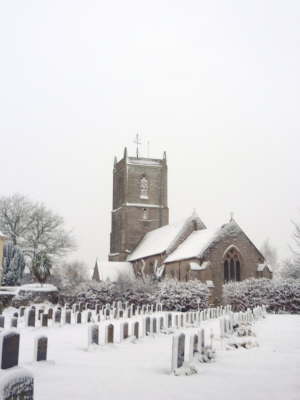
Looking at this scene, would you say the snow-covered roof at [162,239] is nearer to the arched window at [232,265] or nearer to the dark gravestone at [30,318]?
the arched window at [232,265]

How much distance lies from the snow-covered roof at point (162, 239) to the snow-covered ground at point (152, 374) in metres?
31.6

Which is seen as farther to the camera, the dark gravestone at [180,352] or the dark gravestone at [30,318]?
the dark gravestone at [30,318]

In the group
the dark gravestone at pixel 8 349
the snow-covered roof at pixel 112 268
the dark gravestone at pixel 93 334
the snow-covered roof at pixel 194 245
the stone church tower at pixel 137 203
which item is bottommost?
the dark gravestone at pixel 93 334

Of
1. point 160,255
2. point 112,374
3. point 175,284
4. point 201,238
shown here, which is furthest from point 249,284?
point 112,374

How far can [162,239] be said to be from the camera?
46125 millimetres

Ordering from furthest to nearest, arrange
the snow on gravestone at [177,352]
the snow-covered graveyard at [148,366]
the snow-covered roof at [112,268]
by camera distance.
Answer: the snow-covered roof at [112,268]
the snow on gravestone at [177,352]
the snow-covered graveyard at [148,366]

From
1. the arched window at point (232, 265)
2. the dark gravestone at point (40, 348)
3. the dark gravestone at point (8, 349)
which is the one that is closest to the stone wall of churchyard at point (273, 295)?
the arched window at point (232, 265)

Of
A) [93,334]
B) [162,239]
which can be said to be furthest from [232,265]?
A: [93,334]

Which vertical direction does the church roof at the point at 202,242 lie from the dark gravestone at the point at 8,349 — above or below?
above

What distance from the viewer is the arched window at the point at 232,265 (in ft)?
125

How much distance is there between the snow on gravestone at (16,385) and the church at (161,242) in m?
32.6

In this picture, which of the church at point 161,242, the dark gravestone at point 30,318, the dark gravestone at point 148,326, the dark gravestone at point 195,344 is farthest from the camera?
the church at point 161,242

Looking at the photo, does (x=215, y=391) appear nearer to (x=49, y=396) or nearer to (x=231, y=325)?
(x=49, y=396)

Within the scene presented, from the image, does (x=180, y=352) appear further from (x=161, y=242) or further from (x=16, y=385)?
(x=161, y=242)
